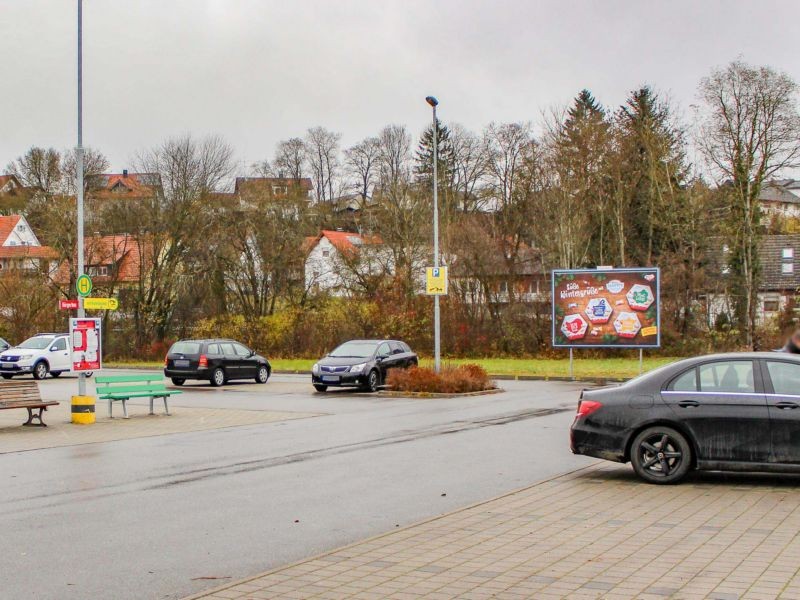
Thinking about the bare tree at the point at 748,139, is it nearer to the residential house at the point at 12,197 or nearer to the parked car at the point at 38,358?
the parked car at the point at 38,358

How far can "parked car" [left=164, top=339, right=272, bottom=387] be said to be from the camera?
3262 centimetres

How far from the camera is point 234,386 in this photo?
3312cm

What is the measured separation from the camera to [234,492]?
36.4 ft

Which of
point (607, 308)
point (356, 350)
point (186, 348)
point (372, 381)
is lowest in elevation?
point (372, 381)

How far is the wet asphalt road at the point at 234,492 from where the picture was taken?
752 centimetres

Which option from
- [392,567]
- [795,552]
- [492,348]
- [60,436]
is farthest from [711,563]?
[492,348]

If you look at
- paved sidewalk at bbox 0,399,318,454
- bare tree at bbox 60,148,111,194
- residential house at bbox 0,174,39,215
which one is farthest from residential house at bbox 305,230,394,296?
paved sidewalk at bbox 0,399,318,454

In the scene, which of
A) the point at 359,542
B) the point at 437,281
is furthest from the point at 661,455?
the point at 437,281

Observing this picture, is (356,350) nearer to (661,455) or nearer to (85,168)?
(661,455)

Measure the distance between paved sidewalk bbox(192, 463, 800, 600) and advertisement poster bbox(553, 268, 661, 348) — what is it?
24.0 m

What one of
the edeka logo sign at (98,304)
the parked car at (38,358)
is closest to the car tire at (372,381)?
the edeka logo sign at (98,304)

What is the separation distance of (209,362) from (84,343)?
1354 centimetres

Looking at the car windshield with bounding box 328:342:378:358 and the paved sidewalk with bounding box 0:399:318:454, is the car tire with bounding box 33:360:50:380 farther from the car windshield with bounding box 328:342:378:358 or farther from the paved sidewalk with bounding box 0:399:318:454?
the paved sidewalk with bounding box 0:399:318:454

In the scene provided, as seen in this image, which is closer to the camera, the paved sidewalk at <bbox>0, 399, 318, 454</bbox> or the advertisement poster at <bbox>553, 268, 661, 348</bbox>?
the paved sidewalk at <bbox>0, 399, 318, 454</bbox>
